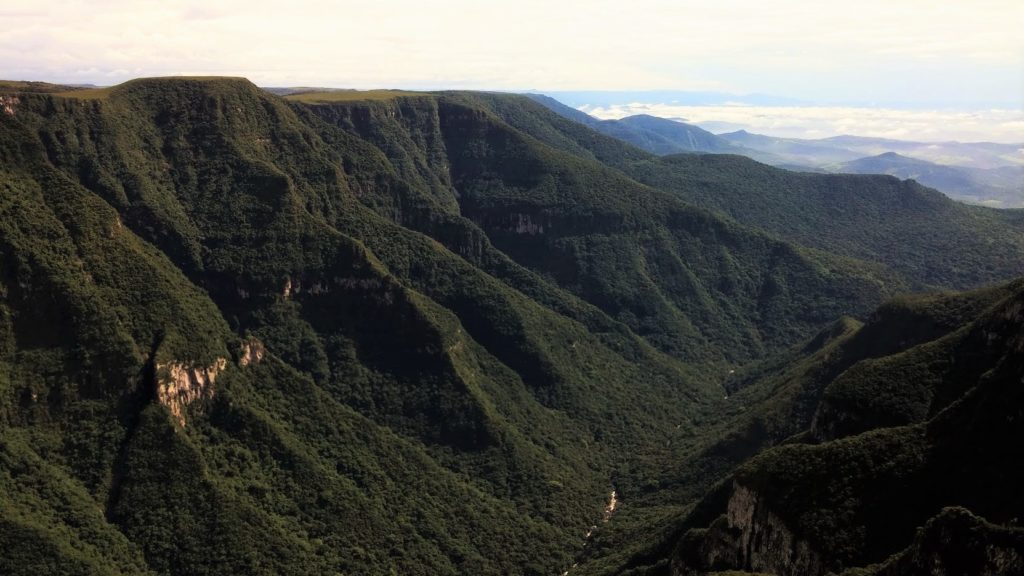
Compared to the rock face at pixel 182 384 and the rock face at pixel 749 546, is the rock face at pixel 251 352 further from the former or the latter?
the rock face at pixel 749 546

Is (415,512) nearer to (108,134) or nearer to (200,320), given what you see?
(200,320)

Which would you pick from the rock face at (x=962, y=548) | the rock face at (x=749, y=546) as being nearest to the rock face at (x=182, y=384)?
the rock face at (x=749, y=546)

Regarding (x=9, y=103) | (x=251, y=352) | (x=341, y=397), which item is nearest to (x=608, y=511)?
(x=341, y=397)

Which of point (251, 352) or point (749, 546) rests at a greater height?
point (749, 546)

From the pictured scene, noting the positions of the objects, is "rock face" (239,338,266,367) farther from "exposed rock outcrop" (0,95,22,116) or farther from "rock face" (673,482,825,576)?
"rock face" (673,482,825,576)

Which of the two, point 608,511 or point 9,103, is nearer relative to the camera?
point 608,511

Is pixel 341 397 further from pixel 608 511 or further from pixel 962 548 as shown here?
pixel 962 548

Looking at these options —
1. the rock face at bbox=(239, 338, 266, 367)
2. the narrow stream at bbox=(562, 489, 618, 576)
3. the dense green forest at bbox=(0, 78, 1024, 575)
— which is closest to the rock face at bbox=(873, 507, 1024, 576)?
the dense green forest at bbox=(0, 78, 1024, 575)

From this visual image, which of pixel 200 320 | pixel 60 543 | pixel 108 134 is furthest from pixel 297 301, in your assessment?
pixel 60 543
